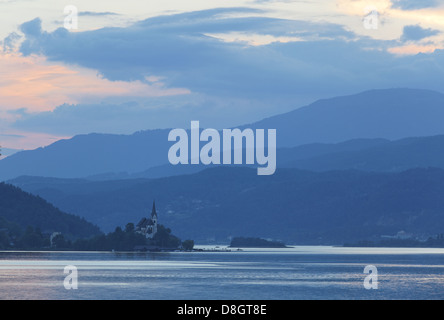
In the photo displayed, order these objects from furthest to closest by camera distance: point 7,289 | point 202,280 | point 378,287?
1. point 202,280
2. point 378,287
3. point 7,289

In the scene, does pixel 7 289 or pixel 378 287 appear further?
pixel 378 287

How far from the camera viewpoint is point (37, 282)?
176 meters
